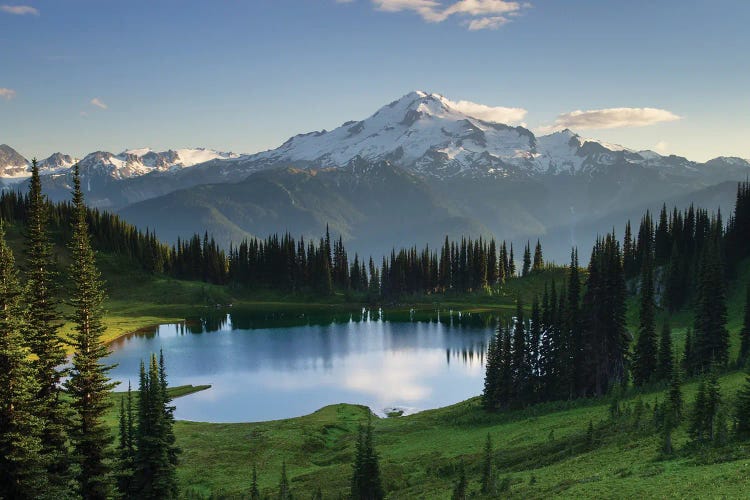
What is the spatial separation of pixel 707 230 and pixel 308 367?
108026 millimetres

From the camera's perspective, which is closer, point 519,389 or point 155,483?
point 155,483

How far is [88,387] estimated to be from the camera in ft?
116

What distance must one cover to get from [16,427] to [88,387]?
17.3 ft

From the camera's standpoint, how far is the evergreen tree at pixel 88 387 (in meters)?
34.6

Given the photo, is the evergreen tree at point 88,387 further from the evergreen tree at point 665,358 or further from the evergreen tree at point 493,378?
the evergreen tree at point 665,358

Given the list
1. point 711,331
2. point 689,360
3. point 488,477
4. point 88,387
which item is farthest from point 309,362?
point 488,477

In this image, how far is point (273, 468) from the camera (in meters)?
57.6

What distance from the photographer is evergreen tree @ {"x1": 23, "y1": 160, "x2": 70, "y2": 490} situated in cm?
3297

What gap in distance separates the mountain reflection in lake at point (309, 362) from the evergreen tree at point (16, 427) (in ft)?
169

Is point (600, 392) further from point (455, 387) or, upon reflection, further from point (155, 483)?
point (155, 483)

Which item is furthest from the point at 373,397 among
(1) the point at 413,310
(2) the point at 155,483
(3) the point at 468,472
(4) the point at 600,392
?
(1) the point at 413,310

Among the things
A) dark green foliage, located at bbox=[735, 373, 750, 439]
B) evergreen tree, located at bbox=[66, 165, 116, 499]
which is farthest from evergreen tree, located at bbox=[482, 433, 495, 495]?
evergreen tree, located at bbox=[66, 165, 116, 499]

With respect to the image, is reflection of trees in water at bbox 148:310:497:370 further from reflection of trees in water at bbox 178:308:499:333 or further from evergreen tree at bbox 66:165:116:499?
evergreen tree at bbox 66:165:116:499

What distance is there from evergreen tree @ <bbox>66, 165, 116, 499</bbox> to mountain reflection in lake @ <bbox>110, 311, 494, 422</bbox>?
155 feet
